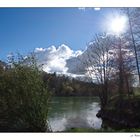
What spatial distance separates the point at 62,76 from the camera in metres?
8.70

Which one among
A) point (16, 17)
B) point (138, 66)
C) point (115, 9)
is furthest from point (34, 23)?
point (138, 66)

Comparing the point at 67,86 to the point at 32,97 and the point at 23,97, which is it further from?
the point at 23,97

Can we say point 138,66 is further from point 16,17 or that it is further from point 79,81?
point 16,17

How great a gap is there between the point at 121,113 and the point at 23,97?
1942 millimetres

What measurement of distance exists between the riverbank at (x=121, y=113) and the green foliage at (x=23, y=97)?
49.8 inches

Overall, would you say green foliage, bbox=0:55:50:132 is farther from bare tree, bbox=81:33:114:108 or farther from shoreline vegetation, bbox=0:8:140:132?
bare tree, bbox=81:33:114:108

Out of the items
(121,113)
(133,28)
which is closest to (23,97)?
(121,113)

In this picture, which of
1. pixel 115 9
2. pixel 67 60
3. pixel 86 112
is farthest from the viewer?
pixel 86 112

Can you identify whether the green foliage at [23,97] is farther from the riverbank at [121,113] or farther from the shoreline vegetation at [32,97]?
the riverbank at [121,113]

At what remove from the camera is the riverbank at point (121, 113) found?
8648 mm

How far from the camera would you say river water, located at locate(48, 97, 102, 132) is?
8.80m

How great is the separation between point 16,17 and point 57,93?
5.56ft

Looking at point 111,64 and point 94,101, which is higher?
point 111,64

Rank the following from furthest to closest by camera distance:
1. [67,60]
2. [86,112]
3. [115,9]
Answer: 1. [86,112]
2. [67,60]
3. [115,9]
